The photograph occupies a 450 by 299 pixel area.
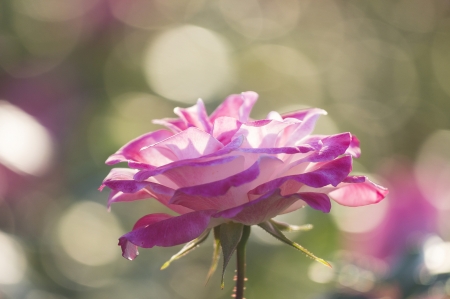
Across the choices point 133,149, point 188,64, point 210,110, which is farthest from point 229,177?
point 188,64

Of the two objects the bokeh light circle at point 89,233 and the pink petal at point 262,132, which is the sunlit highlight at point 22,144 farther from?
the pink petal at point 262,132

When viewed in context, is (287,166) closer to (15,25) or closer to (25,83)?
(25,83)

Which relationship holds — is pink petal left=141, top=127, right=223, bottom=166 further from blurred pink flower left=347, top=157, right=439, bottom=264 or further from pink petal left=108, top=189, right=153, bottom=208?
blurred pink flower left=347, top=157, right=439, bottom=264

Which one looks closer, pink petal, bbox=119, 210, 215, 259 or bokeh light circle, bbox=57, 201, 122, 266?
pink petal, bbox=119, 210, 215, 259

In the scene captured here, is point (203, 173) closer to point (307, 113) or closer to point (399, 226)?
point (307, 113)

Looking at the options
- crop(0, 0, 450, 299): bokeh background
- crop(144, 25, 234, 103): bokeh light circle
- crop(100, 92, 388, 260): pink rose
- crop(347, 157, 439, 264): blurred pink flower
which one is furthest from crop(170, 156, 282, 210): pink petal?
crop(144, 25, 234, 103): bokeh light circle

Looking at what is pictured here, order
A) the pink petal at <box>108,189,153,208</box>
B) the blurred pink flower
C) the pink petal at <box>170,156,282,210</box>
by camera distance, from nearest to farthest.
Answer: the pink petal at <box>170,156,282,210</box>
the pink petal at <box>108,189,153,208</box>
the blurred pink flower

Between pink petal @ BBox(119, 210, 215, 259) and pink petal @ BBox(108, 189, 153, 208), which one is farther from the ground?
pink petal @ BBox(108, 189, 153, 208)
